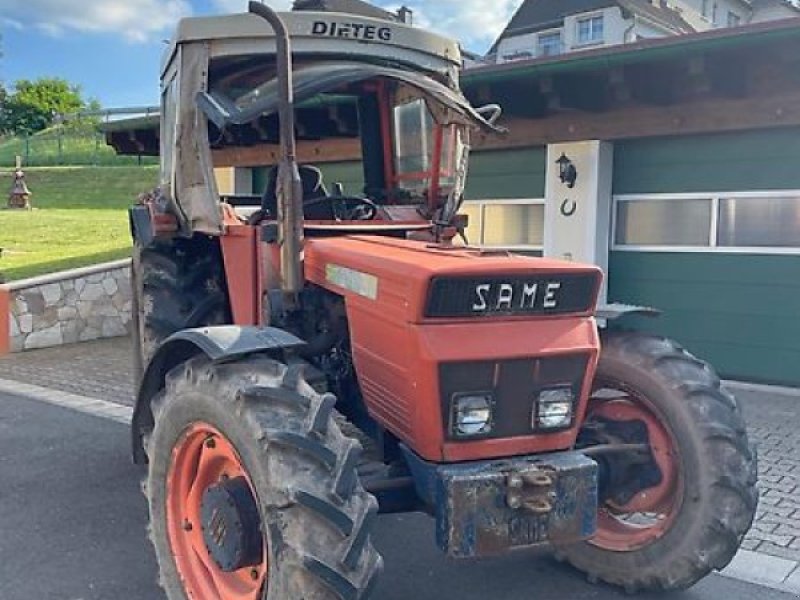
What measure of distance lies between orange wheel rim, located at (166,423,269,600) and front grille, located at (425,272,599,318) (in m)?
0.92

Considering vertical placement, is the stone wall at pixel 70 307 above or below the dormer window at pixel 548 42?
below

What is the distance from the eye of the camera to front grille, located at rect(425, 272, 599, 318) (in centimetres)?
279

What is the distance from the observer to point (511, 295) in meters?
2.89

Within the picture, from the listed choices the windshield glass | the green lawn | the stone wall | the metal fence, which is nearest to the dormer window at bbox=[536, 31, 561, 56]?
the metal fence

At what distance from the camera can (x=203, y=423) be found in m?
2.95

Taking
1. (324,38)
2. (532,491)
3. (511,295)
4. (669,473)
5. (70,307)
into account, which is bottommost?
(70,307)

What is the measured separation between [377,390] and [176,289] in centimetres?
199

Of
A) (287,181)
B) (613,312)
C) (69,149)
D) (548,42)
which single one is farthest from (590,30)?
(287,181)

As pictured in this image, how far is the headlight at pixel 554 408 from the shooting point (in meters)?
2.98

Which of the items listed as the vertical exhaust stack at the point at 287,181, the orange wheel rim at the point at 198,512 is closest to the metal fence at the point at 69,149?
the vertical exhaust stack at the point at 287,181

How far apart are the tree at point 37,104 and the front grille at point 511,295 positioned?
51275 millimetres

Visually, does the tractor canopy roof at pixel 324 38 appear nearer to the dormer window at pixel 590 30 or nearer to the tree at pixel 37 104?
the dormer window at pixel 590 30

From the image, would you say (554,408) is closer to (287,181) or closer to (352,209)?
(287,181)

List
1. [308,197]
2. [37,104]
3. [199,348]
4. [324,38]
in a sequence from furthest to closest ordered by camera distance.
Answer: [37,104] → [308,197] → [324,38] → [199,348]
